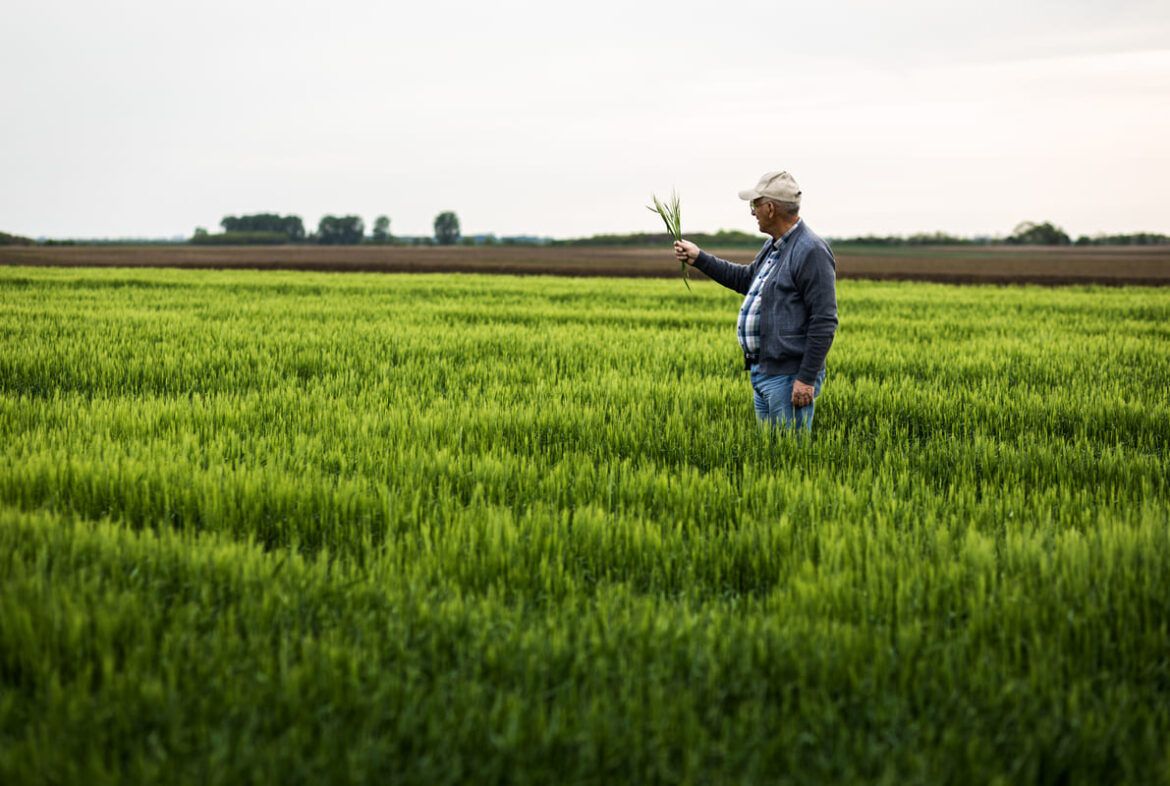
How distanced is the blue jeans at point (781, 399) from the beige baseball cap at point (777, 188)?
123 centimetres

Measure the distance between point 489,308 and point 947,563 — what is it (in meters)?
14.0

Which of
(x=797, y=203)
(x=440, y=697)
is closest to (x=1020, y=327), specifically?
(x=797, y=203)

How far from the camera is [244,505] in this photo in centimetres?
423

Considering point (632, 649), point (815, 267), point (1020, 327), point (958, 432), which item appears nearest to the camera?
point (632, 649)

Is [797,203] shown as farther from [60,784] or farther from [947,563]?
[60,784]

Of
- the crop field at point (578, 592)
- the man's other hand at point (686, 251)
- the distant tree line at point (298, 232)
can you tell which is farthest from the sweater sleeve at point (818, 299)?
the distant tree line at point (298, 232)

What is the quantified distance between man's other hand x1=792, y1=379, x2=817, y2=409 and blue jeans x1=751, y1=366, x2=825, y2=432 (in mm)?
175

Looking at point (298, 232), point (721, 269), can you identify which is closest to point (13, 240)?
point (298, 232)

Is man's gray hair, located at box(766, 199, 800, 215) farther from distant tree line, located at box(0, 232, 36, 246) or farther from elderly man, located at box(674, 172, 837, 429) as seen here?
distant tree line, located at box(0, 232, 36, 246)

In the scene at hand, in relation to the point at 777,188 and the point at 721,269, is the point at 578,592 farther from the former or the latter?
the point at 721,269

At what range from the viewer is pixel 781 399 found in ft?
19.6

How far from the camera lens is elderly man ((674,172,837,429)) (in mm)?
5508

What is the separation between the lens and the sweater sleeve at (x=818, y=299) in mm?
5473

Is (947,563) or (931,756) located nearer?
(931,756)
